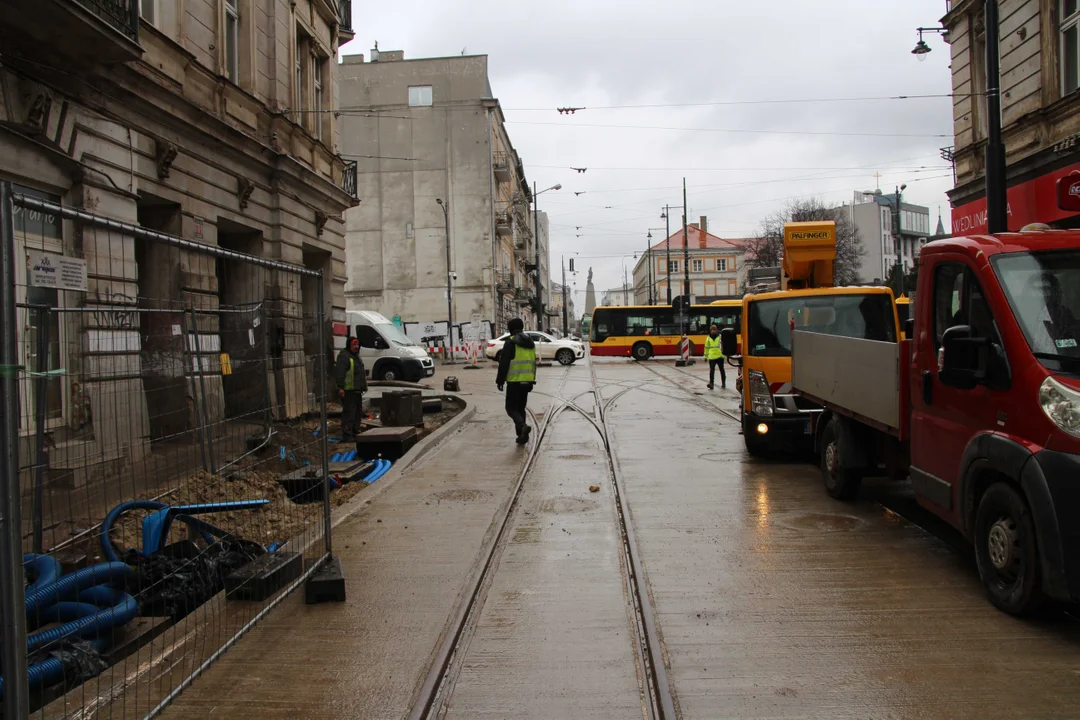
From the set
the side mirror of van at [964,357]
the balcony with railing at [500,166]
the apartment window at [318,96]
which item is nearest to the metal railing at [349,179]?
the apartment window at [318,96]

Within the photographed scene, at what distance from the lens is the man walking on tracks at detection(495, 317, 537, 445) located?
11555 millimetres

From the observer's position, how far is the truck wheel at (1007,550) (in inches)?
172

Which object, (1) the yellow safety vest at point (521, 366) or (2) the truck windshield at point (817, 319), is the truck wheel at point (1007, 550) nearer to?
(2) the truck windshield at point (817, 319)

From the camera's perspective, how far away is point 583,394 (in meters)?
20.4

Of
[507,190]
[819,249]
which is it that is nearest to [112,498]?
[819,249]

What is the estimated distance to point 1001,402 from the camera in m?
4.66

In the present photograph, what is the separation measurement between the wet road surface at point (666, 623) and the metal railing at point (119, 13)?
5969 mm

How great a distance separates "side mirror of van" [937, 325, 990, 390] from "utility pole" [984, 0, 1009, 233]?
22.5 feet

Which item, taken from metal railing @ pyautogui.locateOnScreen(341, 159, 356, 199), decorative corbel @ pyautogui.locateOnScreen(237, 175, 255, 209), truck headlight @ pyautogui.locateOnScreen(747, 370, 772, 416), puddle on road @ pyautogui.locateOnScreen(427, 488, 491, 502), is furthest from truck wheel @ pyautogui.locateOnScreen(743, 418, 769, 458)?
metal railing @ pyautogui.locateOnScreen(341, 159, 356, 199)

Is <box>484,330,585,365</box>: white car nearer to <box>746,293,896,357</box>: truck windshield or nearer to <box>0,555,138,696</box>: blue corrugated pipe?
<box>746,293,896,357</box>: truck windshield

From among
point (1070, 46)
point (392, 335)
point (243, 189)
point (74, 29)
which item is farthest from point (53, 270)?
A: point (392, 335)

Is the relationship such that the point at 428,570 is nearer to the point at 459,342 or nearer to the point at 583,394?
the point at 583,394

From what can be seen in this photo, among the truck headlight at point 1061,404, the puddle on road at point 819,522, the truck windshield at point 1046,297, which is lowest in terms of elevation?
the puddle on road at point 819,522

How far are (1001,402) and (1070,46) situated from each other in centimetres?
1445
